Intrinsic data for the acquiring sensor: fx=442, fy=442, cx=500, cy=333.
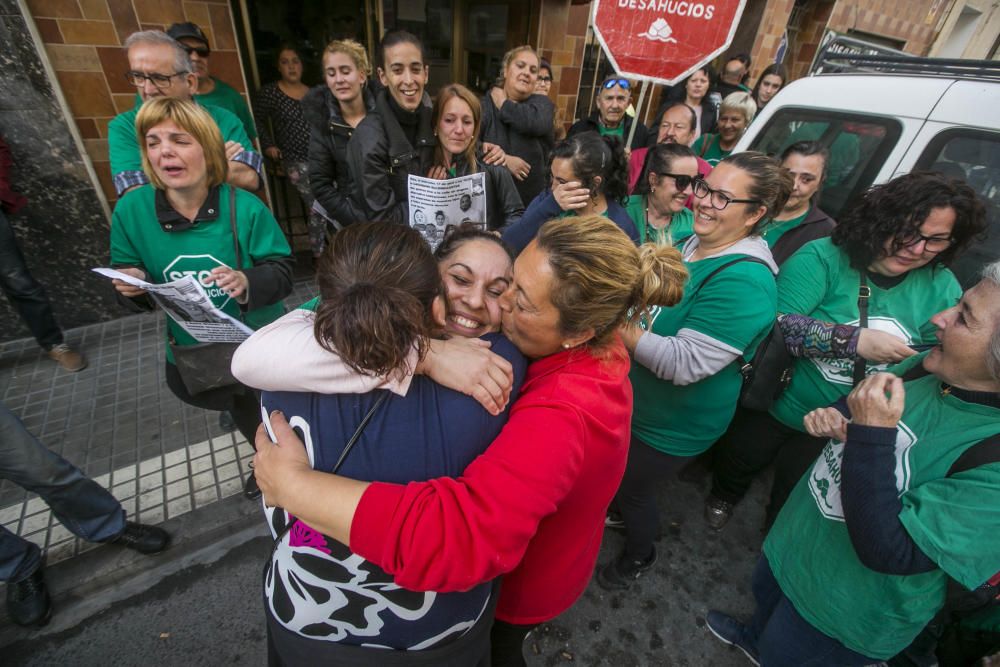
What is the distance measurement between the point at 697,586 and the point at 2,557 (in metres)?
3.42

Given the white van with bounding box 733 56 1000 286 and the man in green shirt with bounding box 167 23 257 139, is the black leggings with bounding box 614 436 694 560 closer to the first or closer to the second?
the white van with bounding box 733 56 1000 286

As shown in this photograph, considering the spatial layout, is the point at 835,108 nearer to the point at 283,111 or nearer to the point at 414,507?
the point at 414,507

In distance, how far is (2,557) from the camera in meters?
1.96

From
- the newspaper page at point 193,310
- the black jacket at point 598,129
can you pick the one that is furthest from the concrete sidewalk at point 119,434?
the black jacket at point 598,129

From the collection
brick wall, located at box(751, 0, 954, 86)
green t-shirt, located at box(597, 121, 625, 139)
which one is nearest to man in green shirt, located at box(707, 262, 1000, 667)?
green t-shirt, located at box(597, 121, 625, 139)

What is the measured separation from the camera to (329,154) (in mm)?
3271

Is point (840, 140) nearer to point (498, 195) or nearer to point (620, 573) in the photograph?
point (498, 195)

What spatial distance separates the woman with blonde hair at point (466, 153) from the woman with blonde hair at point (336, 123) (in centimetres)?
68

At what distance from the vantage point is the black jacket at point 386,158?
2.79 m

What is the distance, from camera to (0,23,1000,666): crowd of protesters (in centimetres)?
94

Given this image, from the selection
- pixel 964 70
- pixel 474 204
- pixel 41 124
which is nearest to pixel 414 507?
pixel 474 204

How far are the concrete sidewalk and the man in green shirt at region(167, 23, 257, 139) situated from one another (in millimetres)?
2099

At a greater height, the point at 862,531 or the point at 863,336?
the point at 863,336

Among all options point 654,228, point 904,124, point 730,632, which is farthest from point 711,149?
point 730,632
